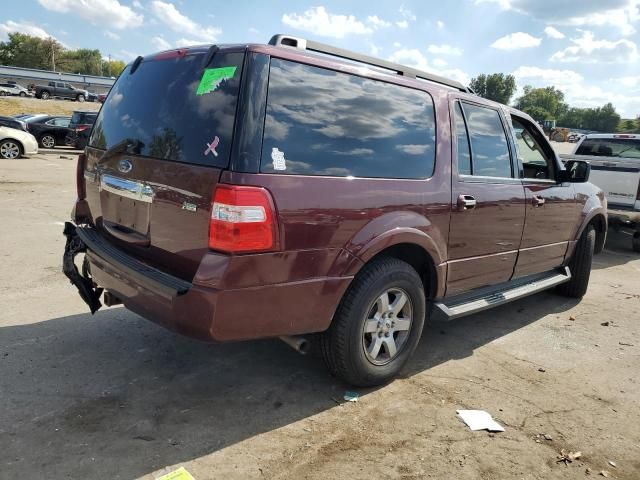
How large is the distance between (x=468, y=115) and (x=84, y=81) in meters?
85.3

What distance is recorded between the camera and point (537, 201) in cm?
450

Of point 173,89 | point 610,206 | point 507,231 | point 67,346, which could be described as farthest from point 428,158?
point 610,206

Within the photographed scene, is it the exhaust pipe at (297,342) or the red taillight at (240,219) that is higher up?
the red taillight at (240,219)

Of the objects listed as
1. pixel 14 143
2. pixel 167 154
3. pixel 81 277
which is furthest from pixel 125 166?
pixel 14 143

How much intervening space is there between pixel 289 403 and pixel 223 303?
998 mm

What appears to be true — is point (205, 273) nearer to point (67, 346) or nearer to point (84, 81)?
point (67, 346)

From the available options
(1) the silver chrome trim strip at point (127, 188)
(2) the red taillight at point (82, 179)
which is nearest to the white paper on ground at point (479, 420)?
(1) the silver chrome trim strip at point (127, 188)

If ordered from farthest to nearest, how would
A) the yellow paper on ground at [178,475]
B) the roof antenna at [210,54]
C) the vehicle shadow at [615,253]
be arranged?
the vehicle shadow at [615,253] → the roof antenna at [210,54] → the yellow paper on ground at [178,475]

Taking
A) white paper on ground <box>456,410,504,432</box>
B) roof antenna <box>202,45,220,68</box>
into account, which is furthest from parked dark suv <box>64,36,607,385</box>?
white paper on ground <box>456,410,504,432</box>

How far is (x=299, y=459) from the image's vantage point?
2648 millimetres

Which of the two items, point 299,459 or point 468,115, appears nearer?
point 299,459

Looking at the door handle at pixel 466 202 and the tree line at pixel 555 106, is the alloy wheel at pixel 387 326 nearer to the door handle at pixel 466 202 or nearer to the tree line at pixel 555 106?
the door handle at pixel 466 202

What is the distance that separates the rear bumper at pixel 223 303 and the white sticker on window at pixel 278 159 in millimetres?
617

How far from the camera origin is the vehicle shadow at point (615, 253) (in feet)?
25.9
